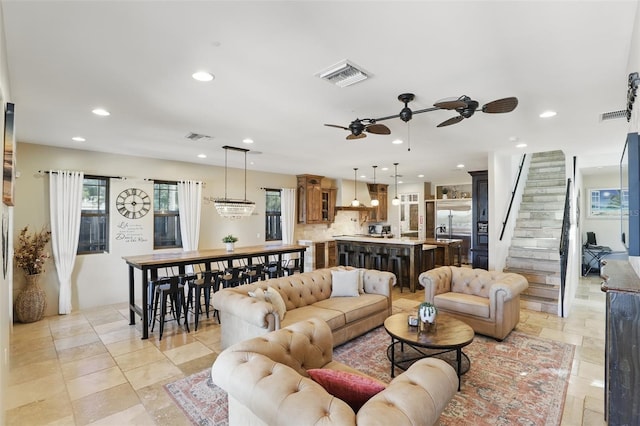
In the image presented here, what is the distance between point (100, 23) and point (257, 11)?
97 cm

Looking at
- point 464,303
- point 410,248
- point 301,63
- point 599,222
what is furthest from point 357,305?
point 599,222

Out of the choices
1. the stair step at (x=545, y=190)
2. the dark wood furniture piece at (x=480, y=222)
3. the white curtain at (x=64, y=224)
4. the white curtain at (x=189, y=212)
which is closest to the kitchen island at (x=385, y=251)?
the dark wood furniture piece at (x=480, y=222)

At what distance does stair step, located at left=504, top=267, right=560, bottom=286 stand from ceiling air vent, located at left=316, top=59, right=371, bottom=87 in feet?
16.9

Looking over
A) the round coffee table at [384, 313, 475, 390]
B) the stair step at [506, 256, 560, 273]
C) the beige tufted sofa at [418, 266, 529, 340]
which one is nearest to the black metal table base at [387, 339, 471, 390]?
the round coffee table at [384, 313, 475, 390]

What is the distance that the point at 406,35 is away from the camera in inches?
79.4

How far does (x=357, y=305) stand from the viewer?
4.07 meters

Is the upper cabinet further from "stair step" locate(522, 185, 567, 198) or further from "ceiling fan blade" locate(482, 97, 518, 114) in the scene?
"ceiling fan blade" locate(482, 97, 518, 114)

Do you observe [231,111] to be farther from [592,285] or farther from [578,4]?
[592,285]

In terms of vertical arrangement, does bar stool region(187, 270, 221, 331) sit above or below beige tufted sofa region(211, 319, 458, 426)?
below

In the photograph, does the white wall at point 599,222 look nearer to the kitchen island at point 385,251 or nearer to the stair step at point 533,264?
the stair step at point 533,264

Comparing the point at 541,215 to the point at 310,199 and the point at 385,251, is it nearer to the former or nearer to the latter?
the point at 385,251

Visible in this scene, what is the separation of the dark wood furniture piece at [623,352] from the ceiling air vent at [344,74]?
2.10 meters

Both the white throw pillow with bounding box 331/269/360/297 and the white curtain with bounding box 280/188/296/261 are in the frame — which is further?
the white curtain with bounding box 280/188/296/261

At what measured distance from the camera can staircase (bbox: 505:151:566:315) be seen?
5426 millimetres
